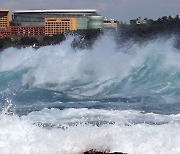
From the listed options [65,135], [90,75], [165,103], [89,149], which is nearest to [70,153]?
[89,149]

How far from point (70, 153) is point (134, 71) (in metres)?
19.2

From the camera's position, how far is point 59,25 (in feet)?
406

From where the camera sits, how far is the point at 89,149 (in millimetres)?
8742

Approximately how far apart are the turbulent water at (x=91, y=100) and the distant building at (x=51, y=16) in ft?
297

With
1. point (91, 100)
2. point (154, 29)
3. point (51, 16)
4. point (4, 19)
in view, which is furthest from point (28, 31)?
point (91, 100)

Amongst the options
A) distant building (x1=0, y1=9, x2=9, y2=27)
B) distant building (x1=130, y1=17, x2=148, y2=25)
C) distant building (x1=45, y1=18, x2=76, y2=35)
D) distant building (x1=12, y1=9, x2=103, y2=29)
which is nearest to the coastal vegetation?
distant building (x1=130, y1=17, x2=148, y2=25)

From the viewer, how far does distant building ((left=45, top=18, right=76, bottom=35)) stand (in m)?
122

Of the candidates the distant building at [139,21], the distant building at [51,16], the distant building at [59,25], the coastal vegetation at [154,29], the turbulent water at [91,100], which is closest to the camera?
the turbulent water at [91,100]

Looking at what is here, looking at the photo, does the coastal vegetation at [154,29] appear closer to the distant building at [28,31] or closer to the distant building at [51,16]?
the distant building at [51,16]

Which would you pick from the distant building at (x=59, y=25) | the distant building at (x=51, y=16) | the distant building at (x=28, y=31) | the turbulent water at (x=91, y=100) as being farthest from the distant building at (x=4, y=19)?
the turbulent water at (x=91, y=100)

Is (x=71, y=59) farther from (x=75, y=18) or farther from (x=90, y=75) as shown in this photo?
(x=75, y=18)

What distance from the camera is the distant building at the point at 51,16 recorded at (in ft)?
420

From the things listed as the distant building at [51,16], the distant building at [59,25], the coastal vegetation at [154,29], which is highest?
the distant building at [51,16]

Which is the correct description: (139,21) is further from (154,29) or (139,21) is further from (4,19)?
(4,19)
